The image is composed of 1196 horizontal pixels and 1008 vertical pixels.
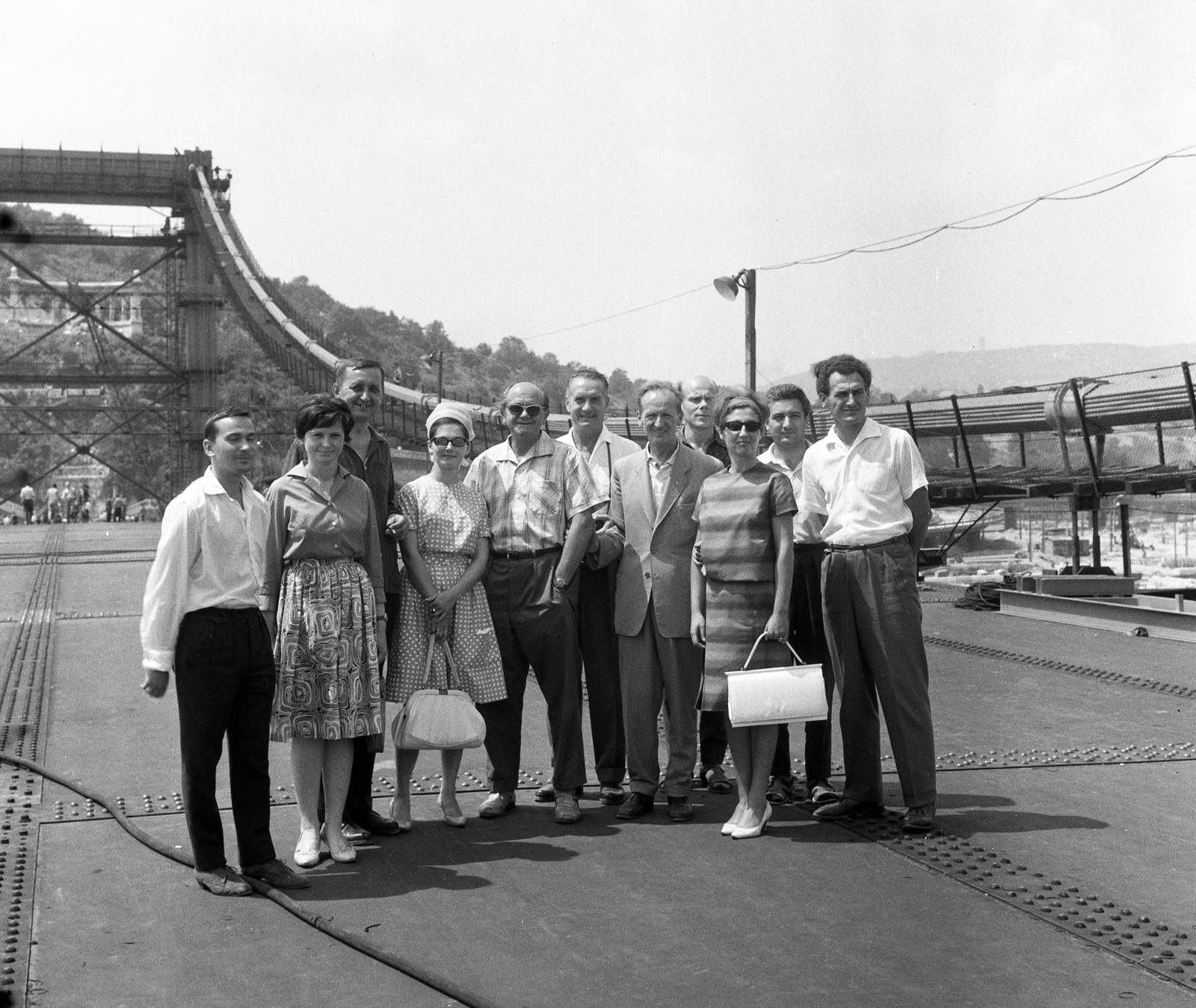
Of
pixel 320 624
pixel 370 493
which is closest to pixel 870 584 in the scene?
pixel 370 493

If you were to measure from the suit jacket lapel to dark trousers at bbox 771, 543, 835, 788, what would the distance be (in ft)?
1.69

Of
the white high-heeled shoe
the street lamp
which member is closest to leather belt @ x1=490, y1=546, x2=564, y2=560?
the white high-heeled shoe

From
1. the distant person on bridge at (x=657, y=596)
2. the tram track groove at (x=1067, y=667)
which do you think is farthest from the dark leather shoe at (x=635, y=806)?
the tram track groove at (x=1067, y=667)

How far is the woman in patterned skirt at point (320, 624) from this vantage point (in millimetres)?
4703

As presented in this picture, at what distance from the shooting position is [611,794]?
5582 millimetres

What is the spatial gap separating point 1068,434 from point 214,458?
14816 mm

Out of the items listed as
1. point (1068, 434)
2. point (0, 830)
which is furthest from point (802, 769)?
point (1068, 434)

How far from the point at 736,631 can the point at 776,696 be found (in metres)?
0.31

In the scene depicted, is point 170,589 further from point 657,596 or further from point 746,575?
point 746,575

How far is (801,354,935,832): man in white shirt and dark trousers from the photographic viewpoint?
5172 mm

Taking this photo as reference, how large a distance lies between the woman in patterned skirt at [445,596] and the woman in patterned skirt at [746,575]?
84 centimetres

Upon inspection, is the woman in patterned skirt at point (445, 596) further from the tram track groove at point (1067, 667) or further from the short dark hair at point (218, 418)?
the tram track groove at point (1067, 667)

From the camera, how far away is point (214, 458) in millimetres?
4547

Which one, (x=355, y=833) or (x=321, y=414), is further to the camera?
(x=355, y=833)
